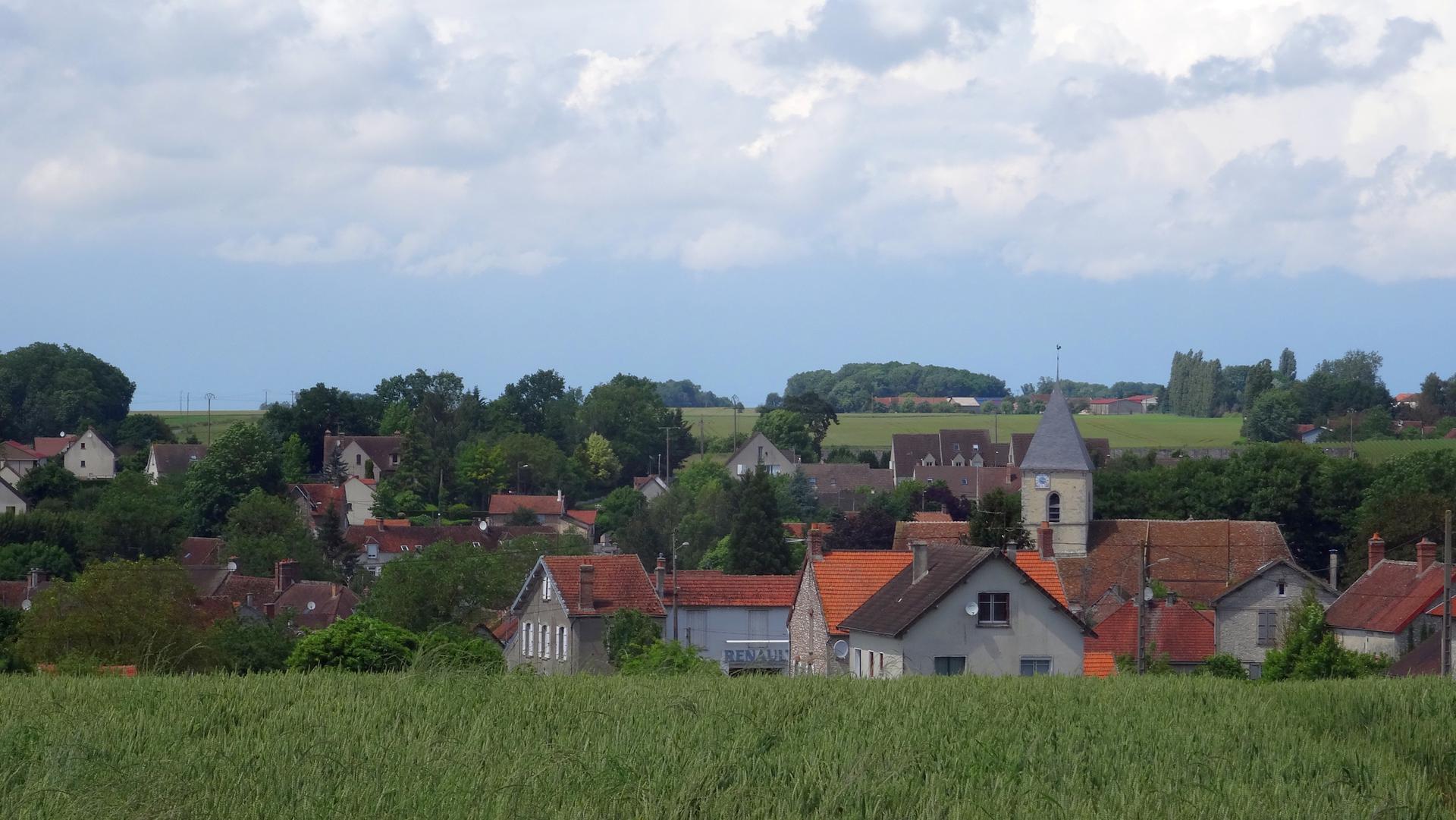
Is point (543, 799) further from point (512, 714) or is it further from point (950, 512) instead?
point (950, 512)

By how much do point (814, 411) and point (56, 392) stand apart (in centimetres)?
7497

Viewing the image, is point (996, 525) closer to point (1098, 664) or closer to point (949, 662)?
point (1098, 664)

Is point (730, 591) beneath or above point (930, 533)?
beneath

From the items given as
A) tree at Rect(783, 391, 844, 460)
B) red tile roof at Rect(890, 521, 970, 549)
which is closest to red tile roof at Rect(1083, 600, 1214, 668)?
red tile roof at Rect(890, 521, 970, 549)

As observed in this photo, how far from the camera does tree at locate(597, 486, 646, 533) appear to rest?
109 m

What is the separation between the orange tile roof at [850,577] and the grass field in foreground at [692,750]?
83.1 feet

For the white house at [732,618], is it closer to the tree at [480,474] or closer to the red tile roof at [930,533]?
the red tile roof at [930,533]

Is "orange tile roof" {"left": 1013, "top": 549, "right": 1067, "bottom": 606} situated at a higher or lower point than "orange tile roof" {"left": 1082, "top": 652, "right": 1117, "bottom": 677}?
higher

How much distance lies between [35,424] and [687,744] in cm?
Result: 15557

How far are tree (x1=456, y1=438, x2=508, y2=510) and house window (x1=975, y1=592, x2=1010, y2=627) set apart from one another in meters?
91.0

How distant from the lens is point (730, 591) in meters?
50.3

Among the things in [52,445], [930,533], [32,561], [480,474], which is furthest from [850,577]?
[52,445]

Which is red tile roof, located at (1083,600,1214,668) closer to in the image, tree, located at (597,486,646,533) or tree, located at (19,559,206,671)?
tree, located at (19,559,206,671)

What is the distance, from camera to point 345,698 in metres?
12.1
